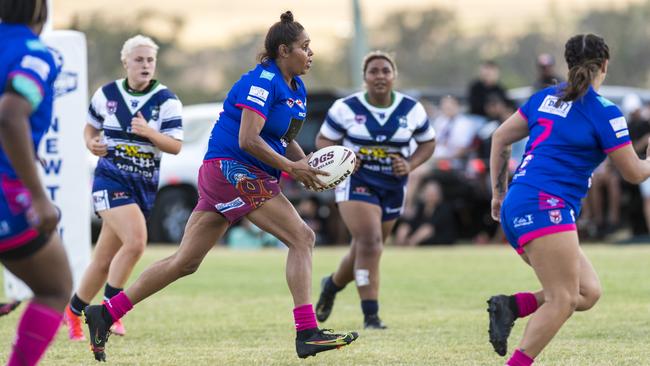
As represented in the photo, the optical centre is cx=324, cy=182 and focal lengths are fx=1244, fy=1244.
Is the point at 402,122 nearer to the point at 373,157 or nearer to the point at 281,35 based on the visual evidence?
the point at 373,157

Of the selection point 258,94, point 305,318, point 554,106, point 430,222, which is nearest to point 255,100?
point 258,94

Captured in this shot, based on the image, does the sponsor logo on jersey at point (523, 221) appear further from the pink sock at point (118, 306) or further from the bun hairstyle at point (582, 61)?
the pink sock at point (118, 306)

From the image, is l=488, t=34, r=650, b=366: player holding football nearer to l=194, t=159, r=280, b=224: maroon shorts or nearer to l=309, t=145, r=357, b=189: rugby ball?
l=309, t=145, r=357, b=189: rugby ball

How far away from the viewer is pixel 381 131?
32.1 feet

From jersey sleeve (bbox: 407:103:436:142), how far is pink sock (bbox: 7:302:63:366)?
4.85 metres

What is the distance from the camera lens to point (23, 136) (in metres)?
5.14

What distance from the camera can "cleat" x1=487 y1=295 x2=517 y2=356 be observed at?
695 cm

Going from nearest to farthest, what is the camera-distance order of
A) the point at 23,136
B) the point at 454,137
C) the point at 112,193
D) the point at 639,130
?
the point at 23,136 → the point at 112,193 → the point at 639,130 → the point at 454,137

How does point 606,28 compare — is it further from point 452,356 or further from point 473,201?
point 452,356

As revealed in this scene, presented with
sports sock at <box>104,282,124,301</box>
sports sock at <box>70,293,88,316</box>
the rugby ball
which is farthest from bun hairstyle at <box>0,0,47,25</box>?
sports sock at <box>70,293,88,316</box>

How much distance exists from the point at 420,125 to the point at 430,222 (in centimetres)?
926

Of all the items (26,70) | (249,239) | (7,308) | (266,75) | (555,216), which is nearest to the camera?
(26,70)

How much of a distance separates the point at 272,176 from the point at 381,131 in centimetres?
237

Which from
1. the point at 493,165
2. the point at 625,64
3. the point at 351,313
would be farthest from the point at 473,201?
the point at 625,64
